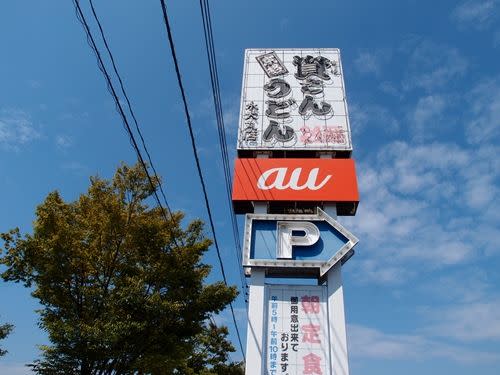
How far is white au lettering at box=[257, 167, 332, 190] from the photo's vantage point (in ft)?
46.2

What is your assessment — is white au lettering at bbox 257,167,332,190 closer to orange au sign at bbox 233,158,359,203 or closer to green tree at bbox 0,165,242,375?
orange au sign at bbox 233,158,359,203

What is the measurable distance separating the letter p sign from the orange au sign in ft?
3.39

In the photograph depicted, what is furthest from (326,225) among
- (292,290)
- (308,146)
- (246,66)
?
(246,66)

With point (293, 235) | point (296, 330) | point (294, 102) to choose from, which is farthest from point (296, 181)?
point (296, 330)

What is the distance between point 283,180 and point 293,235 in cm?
225

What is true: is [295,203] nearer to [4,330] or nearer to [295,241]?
[295,241]

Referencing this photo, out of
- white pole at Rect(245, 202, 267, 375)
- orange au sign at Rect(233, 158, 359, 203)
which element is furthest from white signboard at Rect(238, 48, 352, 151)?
white pole at Rect(245, 202, 267, 375)

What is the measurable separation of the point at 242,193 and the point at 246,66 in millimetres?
7107

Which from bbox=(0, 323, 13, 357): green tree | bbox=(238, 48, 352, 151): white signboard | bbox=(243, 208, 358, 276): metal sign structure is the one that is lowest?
bbox=(0, 323, 13, 357): green tree

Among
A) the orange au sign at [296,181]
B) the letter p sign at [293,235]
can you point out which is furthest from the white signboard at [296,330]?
the orange au sign at [296,181]

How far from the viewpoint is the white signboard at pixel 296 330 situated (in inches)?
449

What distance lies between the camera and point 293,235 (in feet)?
43.6

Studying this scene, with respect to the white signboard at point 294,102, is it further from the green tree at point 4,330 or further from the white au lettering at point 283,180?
the green tree at point 4,330

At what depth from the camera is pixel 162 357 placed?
11461 mm
